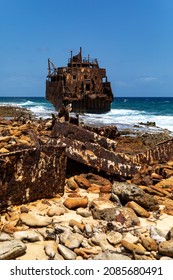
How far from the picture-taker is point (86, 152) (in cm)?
546

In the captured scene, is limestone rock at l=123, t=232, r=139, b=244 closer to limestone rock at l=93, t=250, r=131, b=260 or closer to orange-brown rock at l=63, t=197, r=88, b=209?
limestone rock at l=93, t=250, r=131, b=260

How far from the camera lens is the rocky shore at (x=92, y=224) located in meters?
3.12

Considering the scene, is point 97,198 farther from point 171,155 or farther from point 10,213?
point 171,155

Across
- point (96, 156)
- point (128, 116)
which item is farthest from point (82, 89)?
point (96, 156)

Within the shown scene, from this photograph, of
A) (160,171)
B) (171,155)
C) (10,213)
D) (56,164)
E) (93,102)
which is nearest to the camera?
(10,213)

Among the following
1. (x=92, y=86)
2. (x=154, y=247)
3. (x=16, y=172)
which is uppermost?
(x=92, y=86)

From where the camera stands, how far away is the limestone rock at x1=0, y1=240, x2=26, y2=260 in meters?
2.88

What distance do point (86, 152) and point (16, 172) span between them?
1.77 meters

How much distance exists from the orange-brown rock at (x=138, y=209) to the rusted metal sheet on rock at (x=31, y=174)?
1.03 metres

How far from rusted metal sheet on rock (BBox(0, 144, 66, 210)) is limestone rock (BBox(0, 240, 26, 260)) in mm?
906

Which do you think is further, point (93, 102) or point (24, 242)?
point (93, 102)

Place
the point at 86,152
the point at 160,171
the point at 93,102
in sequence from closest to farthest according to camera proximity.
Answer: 1. the point at 86,152
2. the point at 160,171
3. the point at 93,102

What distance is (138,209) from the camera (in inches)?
165
